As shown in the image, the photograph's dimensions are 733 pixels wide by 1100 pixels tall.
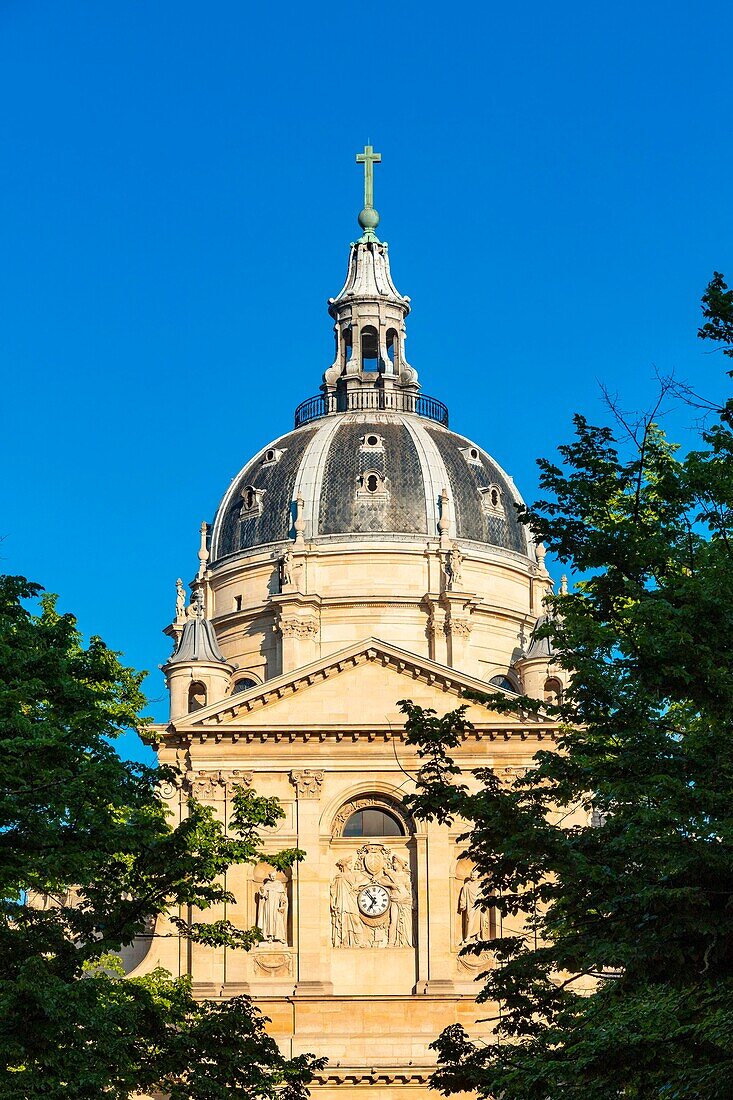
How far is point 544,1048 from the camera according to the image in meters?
28.3

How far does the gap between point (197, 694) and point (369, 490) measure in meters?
12.6

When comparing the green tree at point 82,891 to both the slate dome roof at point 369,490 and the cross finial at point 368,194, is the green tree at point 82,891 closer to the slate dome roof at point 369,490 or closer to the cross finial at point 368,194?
the slate dome roof at point 369,490

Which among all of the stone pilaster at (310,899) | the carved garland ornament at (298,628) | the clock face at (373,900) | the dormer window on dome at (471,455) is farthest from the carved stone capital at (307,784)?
the dormer window on dome at (471,455)

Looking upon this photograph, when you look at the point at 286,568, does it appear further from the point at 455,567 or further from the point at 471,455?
the point at 471,455

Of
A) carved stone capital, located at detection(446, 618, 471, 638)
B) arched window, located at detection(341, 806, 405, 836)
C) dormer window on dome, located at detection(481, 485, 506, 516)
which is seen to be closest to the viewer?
arched window, located at detection(341, 806, 405, 836)

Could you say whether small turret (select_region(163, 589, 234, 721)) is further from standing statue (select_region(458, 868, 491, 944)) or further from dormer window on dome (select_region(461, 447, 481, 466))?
dormer window on dome (select_region(461, 447, 481, 466))

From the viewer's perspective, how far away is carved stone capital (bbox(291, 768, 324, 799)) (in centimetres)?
6762

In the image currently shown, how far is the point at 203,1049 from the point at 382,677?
34.7m

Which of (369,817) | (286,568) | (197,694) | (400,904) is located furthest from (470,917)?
(286,568)

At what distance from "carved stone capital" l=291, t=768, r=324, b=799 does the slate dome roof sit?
18.1 m

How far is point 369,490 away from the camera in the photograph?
85500 mm

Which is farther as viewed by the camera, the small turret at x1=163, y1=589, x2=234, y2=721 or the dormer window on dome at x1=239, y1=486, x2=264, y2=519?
the dormer window on dome at x1=239, y1=486, x2=264, y2=519

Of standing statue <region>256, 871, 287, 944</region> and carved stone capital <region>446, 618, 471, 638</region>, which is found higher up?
carved stone capital <region>446, 618, 471, 638</region>

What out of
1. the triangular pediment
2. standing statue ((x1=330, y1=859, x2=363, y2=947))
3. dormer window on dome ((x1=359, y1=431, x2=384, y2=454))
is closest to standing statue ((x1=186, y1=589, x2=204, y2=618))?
dormer window on dome ((x1=359, y1=431, x2=384, y2=454))
